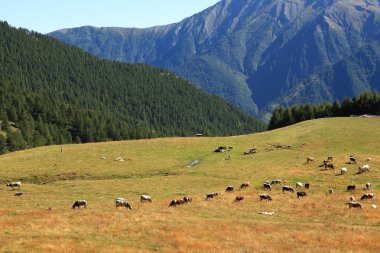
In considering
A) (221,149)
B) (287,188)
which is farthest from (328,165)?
(221,149)

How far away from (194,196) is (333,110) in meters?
112

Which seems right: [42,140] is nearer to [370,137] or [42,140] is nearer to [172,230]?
[370,137]

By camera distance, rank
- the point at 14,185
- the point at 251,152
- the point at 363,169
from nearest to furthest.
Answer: the point at 14,185
the point at 363,169
the point at 251,152

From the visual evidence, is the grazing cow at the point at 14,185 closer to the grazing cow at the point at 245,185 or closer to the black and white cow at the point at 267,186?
the grazing cow at the point at 245,185

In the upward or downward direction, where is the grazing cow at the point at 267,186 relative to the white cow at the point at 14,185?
downward

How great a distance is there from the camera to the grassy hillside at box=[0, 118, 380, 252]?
32312mm

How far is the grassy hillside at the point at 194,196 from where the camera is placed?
1272 inches

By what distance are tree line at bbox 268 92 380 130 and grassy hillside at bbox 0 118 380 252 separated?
114 feet

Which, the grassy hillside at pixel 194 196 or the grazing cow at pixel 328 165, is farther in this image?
the grazing cow at pixel 328 165

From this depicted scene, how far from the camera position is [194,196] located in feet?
173

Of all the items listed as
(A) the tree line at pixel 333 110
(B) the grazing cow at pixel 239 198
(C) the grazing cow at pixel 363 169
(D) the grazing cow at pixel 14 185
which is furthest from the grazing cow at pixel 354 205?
(A) the tree line at pixel 333 110

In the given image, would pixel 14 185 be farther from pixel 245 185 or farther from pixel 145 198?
pixel 245 185

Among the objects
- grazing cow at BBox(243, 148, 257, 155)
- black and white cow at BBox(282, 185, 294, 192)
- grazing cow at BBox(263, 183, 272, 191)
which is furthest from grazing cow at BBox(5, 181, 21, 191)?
grazing cow at BBox(243, 148, 257, 155)

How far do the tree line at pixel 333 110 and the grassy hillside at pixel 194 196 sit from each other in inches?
1363
